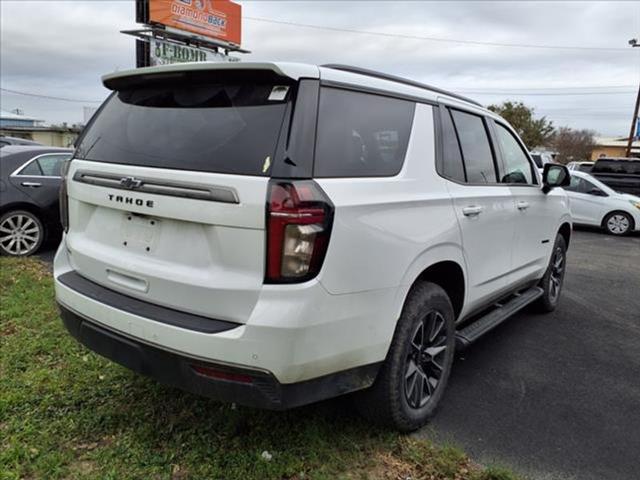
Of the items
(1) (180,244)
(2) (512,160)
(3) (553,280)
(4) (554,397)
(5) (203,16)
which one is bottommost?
(4) (554,397)

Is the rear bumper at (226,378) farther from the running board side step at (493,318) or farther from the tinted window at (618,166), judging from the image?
the tinted window at (618,166)

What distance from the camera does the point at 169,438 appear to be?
2824 mm

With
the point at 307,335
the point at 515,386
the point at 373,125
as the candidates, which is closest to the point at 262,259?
the point at 307,335

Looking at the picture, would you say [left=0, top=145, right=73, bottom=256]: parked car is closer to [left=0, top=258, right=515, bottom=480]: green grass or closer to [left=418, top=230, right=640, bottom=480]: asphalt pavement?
[left=0, top=258, right=515, bottom=480]: green grass

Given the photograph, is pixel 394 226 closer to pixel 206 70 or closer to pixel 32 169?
pixel 206 70

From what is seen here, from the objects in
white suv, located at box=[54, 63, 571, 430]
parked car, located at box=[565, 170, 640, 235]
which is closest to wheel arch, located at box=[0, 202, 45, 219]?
white suv, located at box=[54, 63, 571, 430]

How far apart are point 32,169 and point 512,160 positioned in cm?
630

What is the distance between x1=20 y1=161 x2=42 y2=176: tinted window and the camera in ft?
23.4

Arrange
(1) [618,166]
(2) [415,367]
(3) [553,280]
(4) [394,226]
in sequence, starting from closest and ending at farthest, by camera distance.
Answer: (4) [394,226] < (2) [415,367] < (3) [553,280] < (1) [618,166]

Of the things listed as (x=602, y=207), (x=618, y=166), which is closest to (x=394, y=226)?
(x=602, y=207)

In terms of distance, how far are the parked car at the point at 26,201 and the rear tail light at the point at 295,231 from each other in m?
6.18

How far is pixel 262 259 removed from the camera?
215 cm

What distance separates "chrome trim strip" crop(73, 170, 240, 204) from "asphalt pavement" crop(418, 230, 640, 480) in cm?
186

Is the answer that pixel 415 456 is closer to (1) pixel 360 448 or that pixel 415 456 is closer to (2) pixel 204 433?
(1) pixel 360 448
